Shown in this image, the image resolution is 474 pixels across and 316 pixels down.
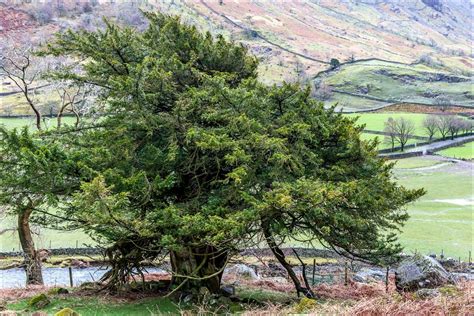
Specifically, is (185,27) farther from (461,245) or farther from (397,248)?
(461,245)

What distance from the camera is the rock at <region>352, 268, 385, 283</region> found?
2667cm

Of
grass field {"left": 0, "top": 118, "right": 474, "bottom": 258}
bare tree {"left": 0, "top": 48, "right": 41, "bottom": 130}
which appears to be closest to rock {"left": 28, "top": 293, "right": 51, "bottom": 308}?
grass field {"left": 0, "top": 118, "right": 474, "bottom": 258}

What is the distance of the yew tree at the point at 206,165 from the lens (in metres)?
12.9

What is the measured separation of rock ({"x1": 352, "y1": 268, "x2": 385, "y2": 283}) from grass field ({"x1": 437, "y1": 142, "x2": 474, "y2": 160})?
156 ft

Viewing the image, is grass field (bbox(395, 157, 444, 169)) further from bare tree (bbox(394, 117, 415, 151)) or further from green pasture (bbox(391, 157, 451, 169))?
bare tree (bbox(394, 117, 415, 151))

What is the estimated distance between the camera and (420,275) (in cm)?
1526

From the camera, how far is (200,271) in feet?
52.6

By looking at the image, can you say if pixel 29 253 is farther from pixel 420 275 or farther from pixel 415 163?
pixel 415 163

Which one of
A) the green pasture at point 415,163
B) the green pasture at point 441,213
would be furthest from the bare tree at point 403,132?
the green pasture at point 441,213

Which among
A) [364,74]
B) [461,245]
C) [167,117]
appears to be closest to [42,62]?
[167,117]

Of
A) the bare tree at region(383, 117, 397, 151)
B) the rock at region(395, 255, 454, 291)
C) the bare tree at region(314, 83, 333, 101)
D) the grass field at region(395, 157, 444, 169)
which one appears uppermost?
the bare tree at region(314, 83, 333, 101)

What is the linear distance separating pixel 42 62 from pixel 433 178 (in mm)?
44617

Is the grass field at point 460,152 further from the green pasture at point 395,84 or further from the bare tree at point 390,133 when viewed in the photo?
the green pasture at point 395,84

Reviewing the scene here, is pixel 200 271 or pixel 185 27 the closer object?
pixel 200 271
